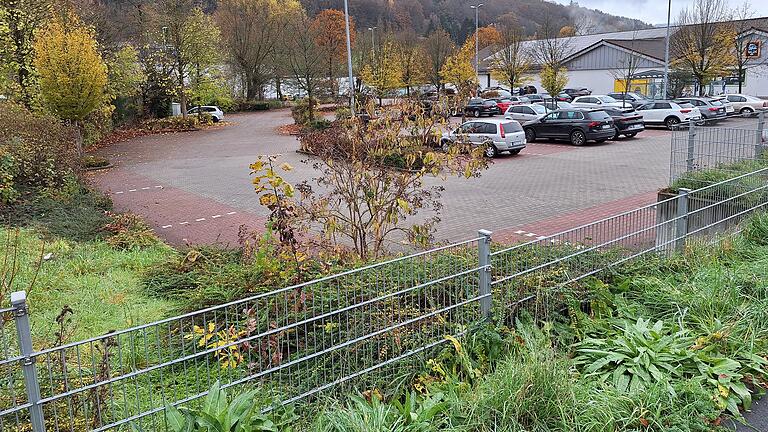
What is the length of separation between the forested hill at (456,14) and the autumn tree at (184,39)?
5429 centimetres

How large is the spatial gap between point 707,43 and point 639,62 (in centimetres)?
1312

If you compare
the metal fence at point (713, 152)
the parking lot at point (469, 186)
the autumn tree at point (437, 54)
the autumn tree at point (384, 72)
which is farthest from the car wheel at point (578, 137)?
the autumn tree at point (437, 54)

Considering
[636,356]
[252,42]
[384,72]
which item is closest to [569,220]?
[636,356]

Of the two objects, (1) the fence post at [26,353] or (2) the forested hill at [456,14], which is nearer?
(1) the fence post at [26,353]

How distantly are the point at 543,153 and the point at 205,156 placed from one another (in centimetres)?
1321

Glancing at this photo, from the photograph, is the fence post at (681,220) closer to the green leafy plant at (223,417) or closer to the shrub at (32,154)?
the green leafy plant at (223,417)

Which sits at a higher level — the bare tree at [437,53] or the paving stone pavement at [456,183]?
the bare tree at [437,53]

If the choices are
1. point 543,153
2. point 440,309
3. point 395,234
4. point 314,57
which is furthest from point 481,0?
point 440,309

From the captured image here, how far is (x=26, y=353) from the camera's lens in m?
2.87

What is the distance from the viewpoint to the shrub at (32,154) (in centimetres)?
1245

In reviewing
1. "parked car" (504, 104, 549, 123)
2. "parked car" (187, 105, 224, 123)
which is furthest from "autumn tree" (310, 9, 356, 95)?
"parked car" (504, 104, 549, 123)

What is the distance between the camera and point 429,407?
12.3 ft

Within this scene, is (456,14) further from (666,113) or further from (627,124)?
(627,124)

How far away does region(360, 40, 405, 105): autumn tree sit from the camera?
42344 mm
